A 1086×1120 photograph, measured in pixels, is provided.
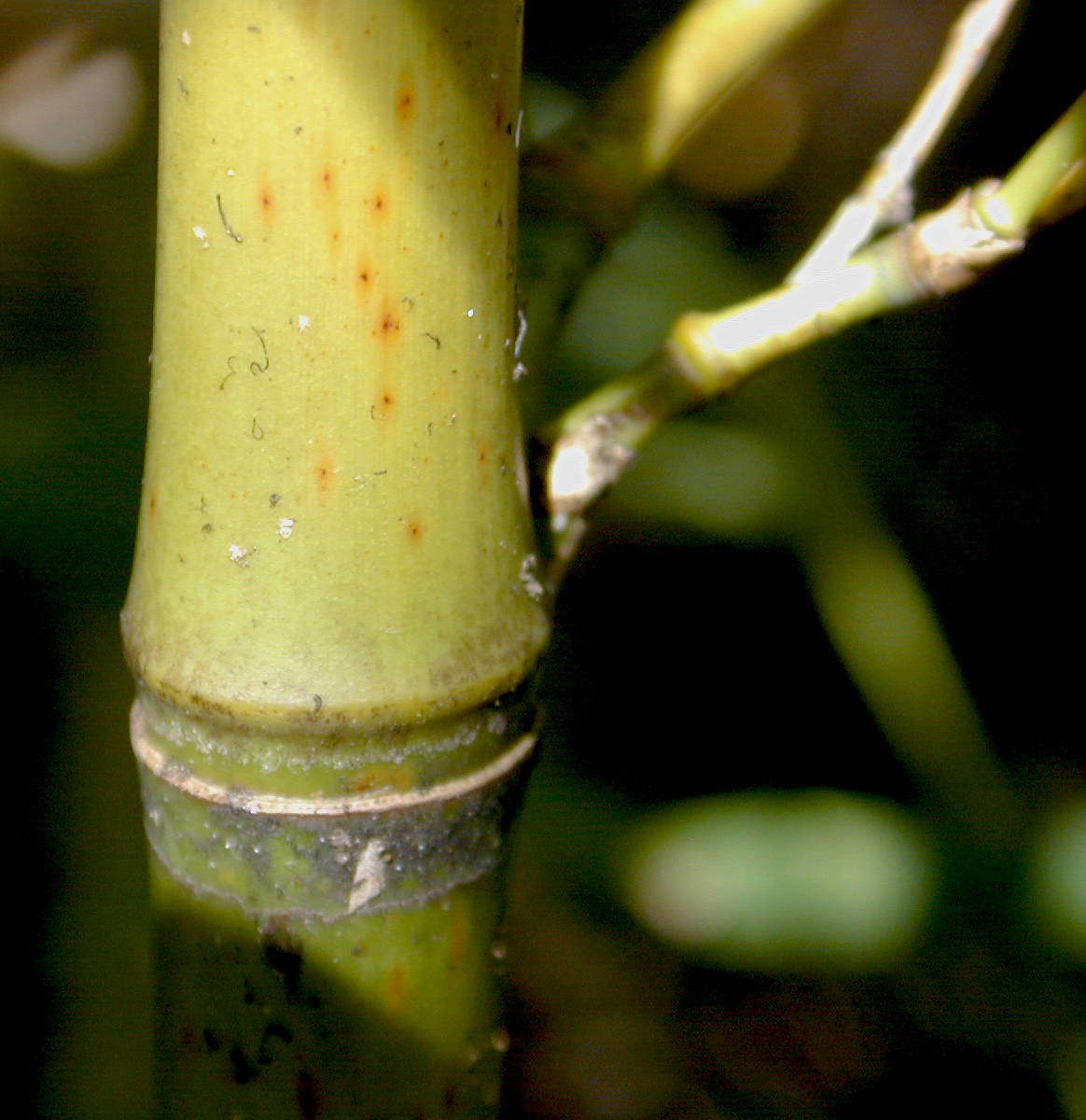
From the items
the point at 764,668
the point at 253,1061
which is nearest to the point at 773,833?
the point at 764,668

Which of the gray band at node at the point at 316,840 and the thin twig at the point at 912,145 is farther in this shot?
the thin twig at the point at 912,145

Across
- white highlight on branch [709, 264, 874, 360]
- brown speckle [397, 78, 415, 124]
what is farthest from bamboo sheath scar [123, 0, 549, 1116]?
white highlight on branch [709, 264, 874, 360]

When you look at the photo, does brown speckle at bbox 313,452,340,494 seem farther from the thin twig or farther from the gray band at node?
the thin twig

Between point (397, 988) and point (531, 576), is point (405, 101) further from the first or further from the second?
point (397, 988)

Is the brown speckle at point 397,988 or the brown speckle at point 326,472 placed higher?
the brown speckle at point 326,472

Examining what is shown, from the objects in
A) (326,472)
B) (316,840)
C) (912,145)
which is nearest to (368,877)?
(316,840)

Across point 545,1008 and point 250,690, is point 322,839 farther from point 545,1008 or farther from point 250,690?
point 545,1008

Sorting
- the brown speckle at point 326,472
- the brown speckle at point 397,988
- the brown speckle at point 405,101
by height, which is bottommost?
the brown speckle at point 397,988

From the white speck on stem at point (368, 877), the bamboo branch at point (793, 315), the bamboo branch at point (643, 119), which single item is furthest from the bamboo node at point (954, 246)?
the white speck on stem at point (368, 877)

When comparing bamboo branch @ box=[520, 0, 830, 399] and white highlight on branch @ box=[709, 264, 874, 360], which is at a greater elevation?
bamboo branch @ box=[520, 0, 830, 399]

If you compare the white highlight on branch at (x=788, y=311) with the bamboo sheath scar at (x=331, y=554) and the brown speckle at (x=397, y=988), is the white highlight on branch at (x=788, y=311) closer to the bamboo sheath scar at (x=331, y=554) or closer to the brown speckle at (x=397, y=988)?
the bamboo sheath scar at (x=331, y=554)
